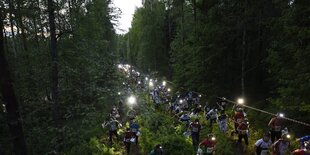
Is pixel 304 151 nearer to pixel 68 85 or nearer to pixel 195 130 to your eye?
pixel 195 130

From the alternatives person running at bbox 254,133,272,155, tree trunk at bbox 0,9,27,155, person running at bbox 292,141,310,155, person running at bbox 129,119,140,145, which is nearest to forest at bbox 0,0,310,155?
tree trunk at bbox 0,9,27,155

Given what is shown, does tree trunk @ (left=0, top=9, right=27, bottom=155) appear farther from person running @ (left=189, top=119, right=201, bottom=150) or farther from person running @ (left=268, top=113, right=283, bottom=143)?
person running @ (left=189, top=119, right=201, bottom=150)

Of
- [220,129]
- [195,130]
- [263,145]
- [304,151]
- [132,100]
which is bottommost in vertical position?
[220,129]

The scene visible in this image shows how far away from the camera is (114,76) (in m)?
12.9

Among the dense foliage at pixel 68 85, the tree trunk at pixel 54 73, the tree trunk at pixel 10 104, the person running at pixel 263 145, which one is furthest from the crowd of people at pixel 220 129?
the tree trunk at pixel 10 104

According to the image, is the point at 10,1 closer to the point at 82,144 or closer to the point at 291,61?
the point at 82,144

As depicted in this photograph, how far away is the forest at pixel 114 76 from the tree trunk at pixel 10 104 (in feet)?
0.09

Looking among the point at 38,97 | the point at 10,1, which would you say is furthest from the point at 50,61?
the point at 10,1

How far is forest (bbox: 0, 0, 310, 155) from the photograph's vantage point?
1245cm

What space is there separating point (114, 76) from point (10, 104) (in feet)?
13.1

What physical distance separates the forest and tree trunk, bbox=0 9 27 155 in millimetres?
27

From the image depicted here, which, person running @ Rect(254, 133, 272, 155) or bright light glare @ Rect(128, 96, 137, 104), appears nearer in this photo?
bright light glare @ Rect(128, 96, 137, 104)

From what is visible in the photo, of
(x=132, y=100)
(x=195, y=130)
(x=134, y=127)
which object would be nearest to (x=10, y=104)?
(x=132, y=100)

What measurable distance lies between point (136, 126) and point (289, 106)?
340 inches
